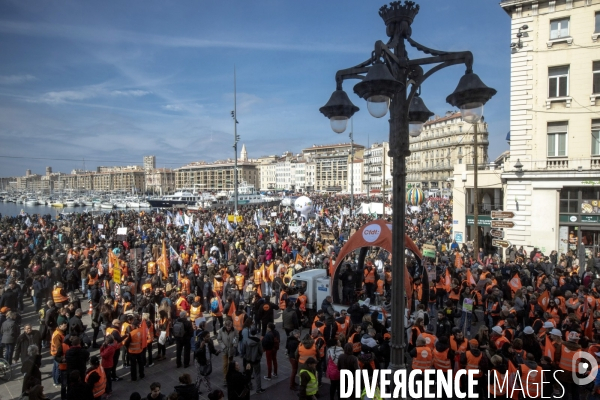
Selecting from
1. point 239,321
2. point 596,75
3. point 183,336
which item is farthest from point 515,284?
point 596,75

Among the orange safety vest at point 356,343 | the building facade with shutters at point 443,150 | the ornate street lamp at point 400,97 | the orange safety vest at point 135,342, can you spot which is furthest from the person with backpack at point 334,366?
the building facade with shutters at point 443,150

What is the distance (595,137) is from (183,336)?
20.6 m

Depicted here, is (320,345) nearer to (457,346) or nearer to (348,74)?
(457,346)

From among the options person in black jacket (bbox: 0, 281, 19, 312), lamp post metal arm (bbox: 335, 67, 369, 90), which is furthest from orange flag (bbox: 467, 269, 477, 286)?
person in black jacket (bbox: 0, 281, 19, 312)

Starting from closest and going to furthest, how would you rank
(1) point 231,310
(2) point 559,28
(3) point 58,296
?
(1) point 231,310 < (3) point 58,296 < (2) point 559,28

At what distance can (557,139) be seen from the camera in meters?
20.1

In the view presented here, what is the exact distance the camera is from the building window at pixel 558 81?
19.8 meters

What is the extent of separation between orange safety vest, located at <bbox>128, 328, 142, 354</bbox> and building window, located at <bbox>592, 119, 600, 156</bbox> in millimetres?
21136

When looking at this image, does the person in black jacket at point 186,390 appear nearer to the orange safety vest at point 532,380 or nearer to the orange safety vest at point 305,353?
the orange safety vest at point 305,353

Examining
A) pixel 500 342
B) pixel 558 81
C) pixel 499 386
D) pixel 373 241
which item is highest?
pixel 558 81

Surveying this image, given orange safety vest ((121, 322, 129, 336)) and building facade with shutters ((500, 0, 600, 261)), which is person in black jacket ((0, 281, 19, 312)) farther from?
building facade with shutters ((500, 0, 600, 261))

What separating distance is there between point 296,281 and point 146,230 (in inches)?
712

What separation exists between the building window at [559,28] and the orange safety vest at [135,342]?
2258 centimetres

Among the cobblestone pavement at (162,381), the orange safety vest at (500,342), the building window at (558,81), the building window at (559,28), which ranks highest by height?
the building window at (559,28)
